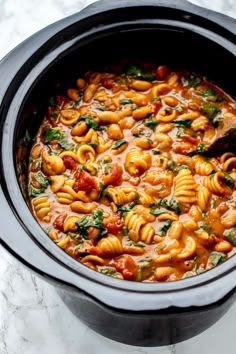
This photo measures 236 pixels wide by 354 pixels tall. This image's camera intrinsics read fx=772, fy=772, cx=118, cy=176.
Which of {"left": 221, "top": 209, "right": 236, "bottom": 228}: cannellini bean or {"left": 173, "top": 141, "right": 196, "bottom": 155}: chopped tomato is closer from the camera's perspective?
{"left": 221, "top": 209, "right": 236, "bottom": 228}: cannellini bean

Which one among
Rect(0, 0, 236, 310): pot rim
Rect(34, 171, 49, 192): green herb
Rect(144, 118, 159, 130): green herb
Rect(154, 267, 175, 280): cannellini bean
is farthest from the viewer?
Rect(144, 118, 159, 130): green herb

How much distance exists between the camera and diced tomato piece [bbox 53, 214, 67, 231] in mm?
2350

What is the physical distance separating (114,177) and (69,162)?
16 cm

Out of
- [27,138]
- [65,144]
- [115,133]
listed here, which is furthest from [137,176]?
[27,138]

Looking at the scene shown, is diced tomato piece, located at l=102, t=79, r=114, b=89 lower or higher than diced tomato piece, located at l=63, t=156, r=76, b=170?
higher

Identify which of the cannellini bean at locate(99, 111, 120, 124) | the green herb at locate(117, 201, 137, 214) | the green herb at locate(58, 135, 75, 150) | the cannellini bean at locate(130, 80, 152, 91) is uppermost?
the cannellini bean at locate(130, 80, 152, 91)

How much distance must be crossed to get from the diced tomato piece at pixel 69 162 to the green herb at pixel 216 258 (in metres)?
0.53

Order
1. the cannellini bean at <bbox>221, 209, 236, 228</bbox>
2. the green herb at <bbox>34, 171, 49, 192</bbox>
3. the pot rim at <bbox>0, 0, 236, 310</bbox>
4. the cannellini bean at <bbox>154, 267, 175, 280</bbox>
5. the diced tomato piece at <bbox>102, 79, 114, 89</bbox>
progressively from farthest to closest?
the diced tomato piece at <bbox>102, 79, 114, 89</bbox>
the green herb at <bbox>34, 171, 49, 192</bbox>
the cannellini bean at <bbox>221, 209, 236, 228</bbox>
the cannellini bean at <bbox>154, 267, 175, 280</bbox>
the pot rim at <bbox>0, 0, 236, 310</bbox>

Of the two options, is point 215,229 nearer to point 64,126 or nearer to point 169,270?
point 169,270

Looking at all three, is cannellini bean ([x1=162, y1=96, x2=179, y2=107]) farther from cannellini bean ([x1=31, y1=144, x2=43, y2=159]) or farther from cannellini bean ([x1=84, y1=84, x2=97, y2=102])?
cannellini bean ([x1=31, y1=144, x2=43, y2=159])

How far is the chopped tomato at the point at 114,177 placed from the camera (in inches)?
94.5

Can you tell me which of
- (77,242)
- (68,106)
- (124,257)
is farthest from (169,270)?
(68,106)

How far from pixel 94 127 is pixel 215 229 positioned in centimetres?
54

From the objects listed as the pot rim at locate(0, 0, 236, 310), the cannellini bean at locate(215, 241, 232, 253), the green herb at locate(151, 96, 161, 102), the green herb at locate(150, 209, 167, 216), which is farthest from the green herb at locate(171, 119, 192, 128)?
the pot rim at locate(0, 0, 236, 310)
